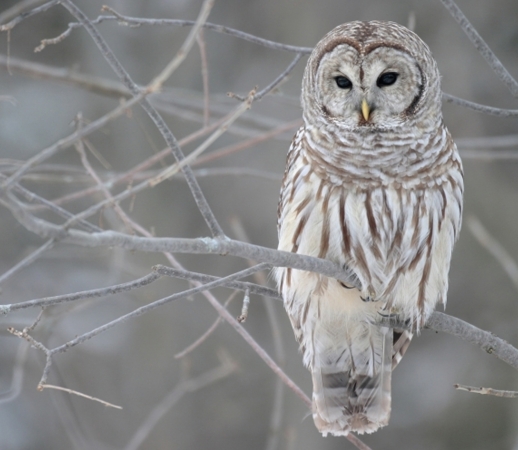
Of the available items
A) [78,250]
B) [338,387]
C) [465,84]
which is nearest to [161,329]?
[78,250]

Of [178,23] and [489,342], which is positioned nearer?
[489,342]

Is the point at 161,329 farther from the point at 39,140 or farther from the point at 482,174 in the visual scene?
the point at 482,174

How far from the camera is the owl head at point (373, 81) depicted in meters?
3.76

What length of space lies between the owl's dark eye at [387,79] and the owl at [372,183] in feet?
0.03

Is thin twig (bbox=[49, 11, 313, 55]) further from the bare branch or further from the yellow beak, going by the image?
the bare branch

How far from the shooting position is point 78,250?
20.0ft

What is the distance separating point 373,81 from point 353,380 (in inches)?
70.8

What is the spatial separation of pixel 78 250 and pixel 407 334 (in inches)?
116

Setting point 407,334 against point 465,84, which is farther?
point 465,84

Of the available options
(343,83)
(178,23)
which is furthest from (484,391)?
(178,23)

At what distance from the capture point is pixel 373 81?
3.76 m

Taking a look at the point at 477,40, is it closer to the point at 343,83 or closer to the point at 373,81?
the point at 373,81

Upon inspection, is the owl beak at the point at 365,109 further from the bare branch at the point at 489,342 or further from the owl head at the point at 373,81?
the bare branch at the point at 489,342

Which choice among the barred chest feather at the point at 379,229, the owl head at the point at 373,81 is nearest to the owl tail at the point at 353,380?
the barred chest feather at the point at 379,229
